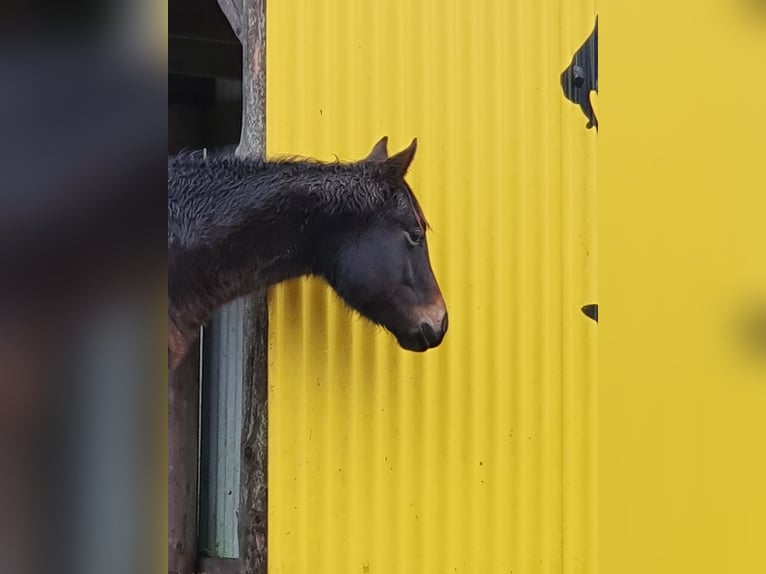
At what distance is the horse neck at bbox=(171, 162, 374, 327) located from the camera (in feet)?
3.93

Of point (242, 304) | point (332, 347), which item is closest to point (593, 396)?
point (332, 347)

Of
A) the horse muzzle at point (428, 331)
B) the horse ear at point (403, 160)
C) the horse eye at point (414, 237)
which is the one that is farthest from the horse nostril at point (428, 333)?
the horse ear at point (403, 160)

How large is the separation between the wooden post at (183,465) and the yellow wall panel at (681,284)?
30.3 inches

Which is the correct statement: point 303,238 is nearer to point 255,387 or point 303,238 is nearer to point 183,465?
point 255,387

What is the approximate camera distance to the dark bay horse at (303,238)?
120 centimetres

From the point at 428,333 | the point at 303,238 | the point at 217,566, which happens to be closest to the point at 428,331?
the point at 428,333

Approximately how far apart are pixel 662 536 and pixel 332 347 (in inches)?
28.0

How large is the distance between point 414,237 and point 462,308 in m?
0.18

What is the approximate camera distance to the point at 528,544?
4.33 ft

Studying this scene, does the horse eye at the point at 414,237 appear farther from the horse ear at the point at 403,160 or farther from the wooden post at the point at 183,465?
the wooden post at the point at 183,465

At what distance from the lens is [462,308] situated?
133cm

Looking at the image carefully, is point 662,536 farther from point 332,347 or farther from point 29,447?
point 29,447

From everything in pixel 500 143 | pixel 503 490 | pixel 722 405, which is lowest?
pixel 503 490

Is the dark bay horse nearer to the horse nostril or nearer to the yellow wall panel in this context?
the horse nostril
